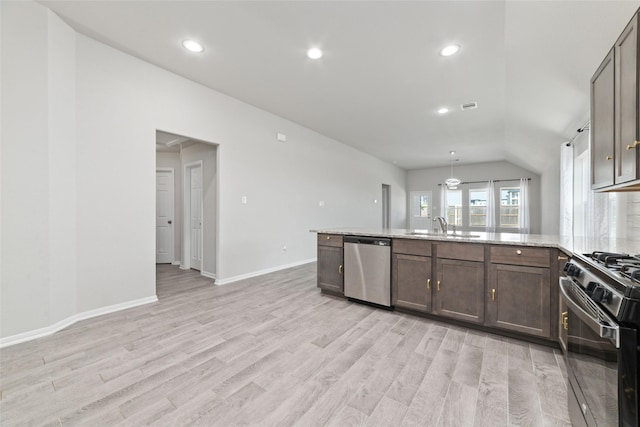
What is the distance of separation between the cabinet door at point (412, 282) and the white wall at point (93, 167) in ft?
8.58

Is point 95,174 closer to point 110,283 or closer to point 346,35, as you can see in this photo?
point 110,283

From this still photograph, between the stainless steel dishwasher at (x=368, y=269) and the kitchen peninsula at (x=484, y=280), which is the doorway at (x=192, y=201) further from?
the kitchen peninsula at (x=484, y=280)

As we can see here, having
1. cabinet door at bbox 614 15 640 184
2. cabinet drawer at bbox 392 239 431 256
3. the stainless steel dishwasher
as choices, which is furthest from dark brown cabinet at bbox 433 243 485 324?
cabinet door at bbox 614 15 640 184

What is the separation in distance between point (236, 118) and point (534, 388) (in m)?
4.63

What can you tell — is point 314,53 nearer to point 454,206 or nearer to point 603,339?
point 603,339

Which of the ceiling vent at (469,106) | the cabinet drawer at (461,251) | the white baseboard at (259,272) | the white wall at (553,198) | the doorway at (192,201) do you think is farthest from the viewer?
the white wall at (553,198)

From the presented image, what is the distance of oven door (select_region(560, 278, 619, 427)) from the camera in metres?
0.89

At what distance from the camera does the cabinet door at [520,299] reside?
213 cm

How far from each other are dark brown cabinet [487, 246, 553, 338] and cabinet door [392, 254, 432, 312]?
1.75 ft

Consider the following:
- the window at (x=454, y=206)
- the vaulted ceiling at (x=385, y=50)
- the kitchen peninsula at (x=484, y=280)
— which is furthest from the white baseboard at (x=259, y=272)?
the window at (x=454, y=206)

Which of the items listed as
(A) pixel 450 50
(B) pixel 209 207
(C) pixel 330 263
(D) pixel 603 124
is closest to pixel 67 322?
(B) pixel 209 207

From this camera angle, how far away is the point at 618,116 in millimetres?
1517

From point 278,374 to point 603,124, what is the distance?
2.72 meters

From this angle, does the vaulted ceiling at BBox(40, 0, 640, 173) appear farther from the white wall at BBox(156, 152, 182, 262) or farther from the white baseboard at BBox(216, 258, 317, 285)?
the white baseboard at BBox(216, 258, 317, 285)
